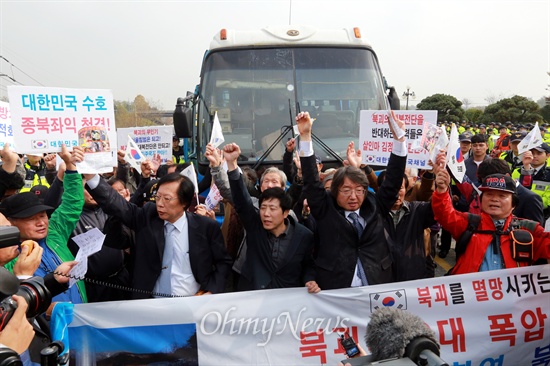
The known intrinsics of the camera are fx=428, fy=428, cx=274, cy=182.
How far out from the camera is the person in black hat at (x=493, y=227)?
305 cm

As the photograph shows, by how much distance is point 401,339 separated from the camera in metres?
1.36

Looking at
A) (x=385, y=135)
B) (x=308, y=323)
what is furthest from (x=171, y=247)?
(x=385, y=135)

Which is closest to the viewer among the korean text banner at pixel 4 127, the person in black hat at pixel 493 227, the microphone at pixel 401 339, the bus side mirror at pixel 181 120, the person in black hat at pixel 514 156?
the microphone at pixel 401 339

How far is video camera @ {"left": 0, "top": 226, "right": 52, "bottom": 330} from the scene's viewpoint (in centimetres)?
146

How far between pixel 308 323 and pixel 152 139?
14.1ft

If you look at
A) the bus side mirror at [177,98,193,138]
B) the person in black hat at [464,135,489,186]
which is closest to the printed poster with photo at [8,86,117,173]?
the bus side mirror at [177,98,193,138]

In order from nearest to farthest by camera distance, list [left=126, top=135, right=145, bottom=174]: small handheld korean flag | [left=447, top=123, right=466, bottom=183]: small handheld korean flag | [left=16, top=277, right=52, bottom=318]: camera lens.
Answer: [left=16, top=277, right=52, bottom=318]: camera lens → [left=447, top=123, right=466, bottom=183]: small handheld korean flag → [left=126, top=135, right=145, bottom=174]: small handheld korean flag

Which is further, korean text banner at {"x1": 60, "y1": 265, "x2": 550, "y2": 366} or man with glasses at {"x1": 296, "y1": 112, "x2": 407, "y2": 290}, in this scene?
man with glasses at {"x1": 296, "y1": 112, "x2": 407, "y2": 290}

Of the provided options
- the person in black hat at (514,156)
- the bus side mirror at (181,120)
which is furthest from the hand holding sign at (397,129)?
the person in black hat at (514,156)

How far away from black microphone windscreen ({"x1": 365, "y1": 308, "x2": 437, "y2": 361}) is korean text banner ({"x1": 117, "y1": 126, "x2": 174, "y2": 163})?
209 inches

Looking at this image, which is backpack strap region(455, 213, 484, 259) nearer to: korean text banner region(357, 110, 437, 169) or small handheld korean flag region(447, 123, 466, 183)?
small handheld korean flag region(447, 123, 466, 183)

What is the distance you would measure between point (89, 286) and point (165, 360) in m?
1.14

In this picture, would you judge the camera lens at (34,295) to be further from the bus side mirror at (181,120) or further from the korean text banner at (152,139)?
the korean text banner at (152,139)

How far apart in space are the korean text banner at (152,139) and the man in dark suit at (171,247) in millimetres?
3266
